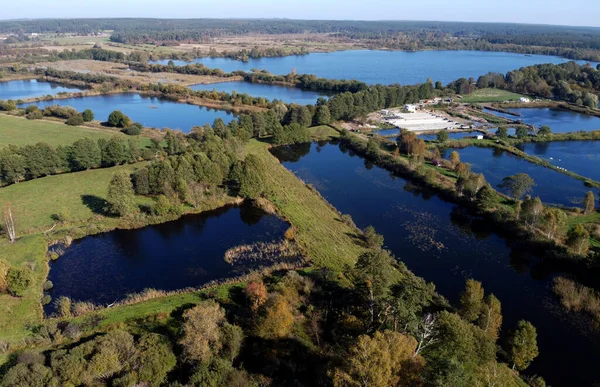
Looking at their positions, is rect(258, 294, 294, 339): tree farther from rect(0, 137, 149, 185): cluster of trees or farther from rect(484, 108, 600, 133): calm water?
rect(484, 108, 600, 133): calm water

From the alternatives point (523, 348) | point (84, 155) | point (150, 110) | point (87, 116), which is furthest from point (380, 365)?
point (150, 110)

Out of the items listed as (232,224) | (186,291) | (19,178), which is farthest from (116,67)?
(186,291)

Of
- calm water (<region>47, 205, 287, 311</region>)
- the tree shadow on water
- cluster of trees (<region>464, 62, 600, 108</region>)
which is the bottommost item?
calm water (<region>47, 205, 287, 311</region>)

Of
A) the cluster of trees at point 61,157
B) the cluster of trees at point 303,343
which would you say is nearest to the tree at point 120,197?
the cluster of trees at point 61,157

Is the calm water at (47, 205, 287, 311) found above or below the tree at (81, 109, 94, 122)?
below

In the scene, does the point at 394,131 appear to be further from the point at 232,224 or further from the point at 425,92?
the point at 232,224

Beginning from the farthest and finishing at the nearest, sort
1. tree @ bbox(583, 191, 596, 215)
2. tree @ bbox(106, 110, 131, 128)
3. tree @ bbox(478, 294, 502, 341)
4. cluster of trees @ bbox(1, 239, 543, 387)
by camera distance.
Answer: tree @ bbox(106, 110, 131, 128)
tree @ bbox(583, 191, 596, 215)
tree @ bbox(478, 294, 502, 341)
cluster of trees @ bbox(1, 239, 543, 387)

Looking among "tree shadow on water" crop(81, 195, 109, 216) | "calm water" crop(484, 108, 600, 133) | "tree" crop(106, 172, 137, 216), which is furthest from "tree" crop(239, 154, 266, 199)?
"calm water" crop(484, 108, 600, 133)
